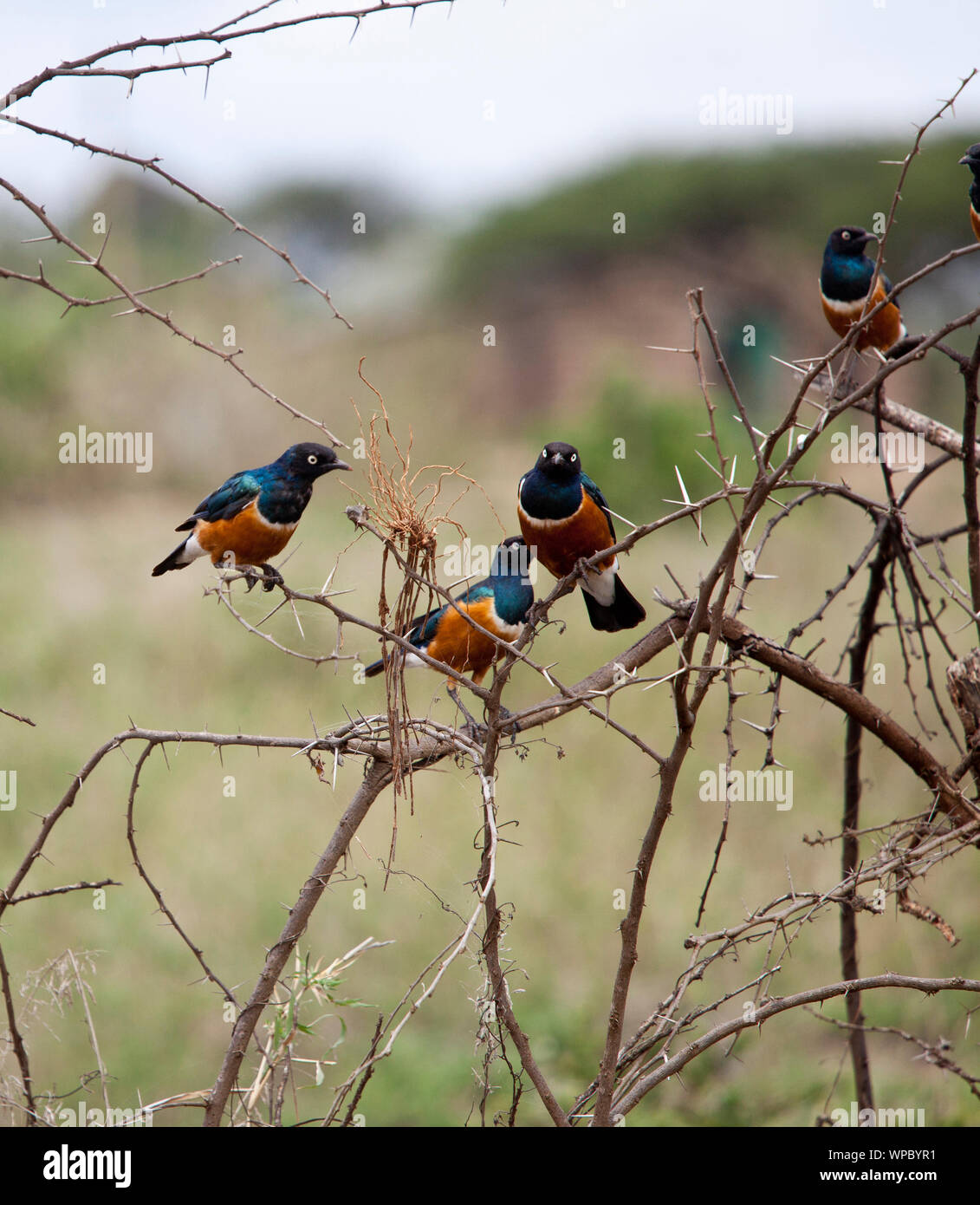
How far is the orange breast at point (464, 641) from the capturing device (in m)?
3.46

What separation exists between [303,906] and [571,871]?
16.6 ft

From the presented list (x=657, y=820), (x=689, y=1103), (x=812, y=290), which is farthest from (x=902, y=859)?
(x=812, y=290)

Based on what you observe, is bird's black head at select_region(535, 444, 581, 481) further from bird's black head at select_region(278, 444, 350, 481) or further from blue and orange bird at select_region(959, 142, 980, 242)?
blue and orange bird at select_region(959, 142, 980, 242)

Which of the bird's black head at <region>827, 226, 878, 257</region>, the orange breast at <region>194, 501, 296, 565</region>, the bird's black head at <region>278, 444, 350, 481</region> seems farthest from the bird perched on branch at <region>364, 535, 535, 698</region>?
the bird's black head at <region>827, 226, 878, 257</region>

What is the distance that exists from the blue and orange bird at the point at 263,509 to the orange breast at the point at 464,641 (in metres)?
0.64

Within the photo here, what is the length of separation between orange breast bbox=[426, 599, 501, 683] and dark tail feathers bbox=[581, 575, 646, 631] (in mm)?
362

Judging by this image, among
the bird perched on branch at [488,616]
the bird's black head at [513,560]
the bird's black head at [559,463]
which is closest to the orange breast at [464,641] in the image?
the bird perched on branch at [488,616]

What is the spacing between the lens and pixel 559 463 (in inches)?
120

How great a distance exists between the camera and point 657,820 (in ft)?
5.41

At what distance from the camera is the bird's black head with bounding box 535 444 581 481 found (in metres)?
3.04

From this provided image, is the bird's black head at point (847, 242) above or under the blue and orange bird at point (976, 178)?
above

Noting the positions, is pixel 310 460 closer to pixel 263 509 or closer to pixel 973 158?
pixel 263 509

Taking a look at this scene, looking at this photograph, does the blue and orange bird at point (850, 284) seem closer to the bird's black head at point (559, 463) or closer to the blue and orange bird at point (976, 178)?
the blue and orange bird at point (976, 178)

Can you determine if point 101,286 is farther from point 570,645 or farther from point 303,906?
point 303,906
